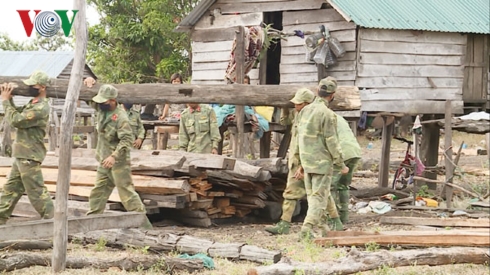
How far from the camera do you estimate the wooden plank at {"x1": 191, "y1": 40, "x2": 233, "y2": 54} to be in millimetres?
20078

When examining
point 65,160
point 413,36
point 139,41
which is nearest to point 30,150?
point 65,160

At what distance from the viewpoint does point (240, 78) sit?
15.6 meters

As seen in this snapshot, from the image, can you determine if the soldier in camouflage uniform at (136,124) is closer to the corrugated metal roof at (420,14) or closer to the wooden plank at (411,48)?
the corrugated metal roof at (420,14)

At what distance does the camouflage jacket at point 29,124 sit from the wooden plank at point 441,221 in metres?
5.47

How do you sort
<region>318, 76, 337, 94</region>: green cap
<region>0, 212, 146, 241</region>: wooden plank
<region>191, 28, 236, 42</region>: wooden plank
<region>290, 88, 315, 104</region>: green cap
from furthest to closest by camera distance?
1. <region>191, 28, 236, 42</region>: wooden plank
2. <region>318, 76, 337, 94</region>: green cap
3. <region>290, 88, 315, 104</region>: green cap
4. <region>0, 212, 146, 241</region>: wooden plank

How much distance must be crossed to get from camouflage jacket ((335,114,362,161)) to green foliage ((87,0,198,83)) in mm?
19309

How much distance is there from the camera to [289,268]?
792 cm

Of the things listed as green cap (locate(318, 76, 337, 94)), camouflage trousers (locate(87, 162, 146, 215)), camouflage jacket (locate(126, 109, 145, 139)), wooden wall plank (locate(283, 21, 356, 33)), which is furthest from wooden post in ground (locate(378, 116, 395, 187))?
camouflage trousers (locate(87, 162, 146, 215))

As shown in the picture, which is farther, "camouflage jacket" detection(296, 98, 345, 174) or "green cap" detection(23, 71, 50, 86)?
"camouflage jacket" detection(296, 98, 345, 174)

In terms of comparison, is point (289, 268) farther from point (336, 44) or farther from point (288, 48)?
point (288, 48)

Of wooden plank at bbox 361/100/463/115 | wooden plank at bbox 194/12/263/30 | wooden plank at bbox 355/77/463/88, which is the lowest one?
wooden plank at bbox 361/100/463/115

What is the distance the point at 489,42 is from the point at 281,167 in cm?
963

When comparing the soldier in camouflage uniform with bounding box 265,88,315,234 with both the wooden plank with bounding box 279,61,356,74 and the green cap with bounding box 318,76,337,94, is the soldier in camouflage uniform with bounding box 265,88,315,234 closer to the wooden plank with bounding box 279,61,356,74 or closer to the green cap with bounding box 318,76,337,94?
the green cap with bounding box 318,76,337,94

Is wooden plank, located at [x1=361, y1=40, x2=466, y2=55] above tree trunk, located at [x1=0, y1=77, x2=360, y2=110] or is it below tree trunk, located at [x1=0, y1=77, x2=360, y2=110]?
above
